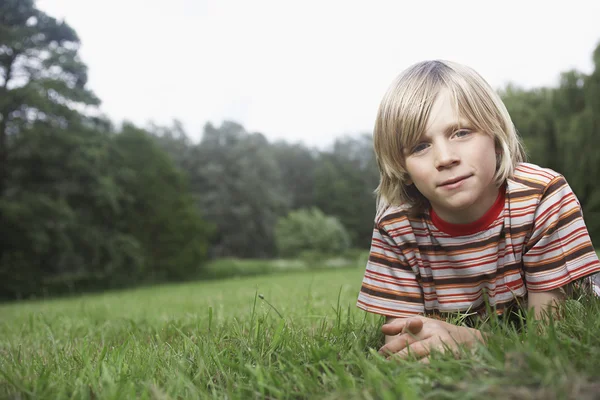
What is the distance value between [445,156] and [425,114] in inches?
8.6

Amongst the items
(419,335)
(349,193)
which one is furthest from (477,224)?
(349,193)

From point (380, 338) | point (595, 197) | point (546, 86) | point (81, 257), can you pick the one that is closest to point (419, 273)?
point (380, 338)

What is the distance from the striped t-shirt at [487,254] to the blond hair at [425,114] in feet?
0.36

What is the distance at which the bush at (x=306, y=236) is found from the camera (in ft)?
123

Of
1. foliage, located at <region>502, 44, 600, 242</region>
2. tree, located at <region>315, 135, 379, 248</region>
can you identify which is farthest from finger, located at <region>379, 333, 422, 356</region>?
tree, located at <region>315, 135, 379, 248</region>

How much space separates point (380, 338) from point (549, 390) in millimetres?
940

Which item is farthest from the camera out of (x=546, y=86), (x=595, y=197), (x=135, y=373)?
(x=546, y=86)

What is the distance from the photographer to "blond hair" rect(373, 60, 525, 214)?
182cm

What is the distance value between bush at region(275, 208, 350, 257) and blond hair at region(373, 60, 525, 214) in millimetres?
35181

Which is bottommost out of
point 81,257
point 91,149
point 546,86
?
point 81,257

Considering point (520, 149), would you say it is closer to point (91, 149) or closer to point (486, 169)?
point (486, 169)

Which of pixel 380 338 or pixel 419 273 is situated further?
pixel 419 273

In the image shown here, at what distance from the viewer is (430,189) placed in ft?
5.76

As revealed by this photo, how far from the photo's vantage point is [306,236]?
3759 centimetres
